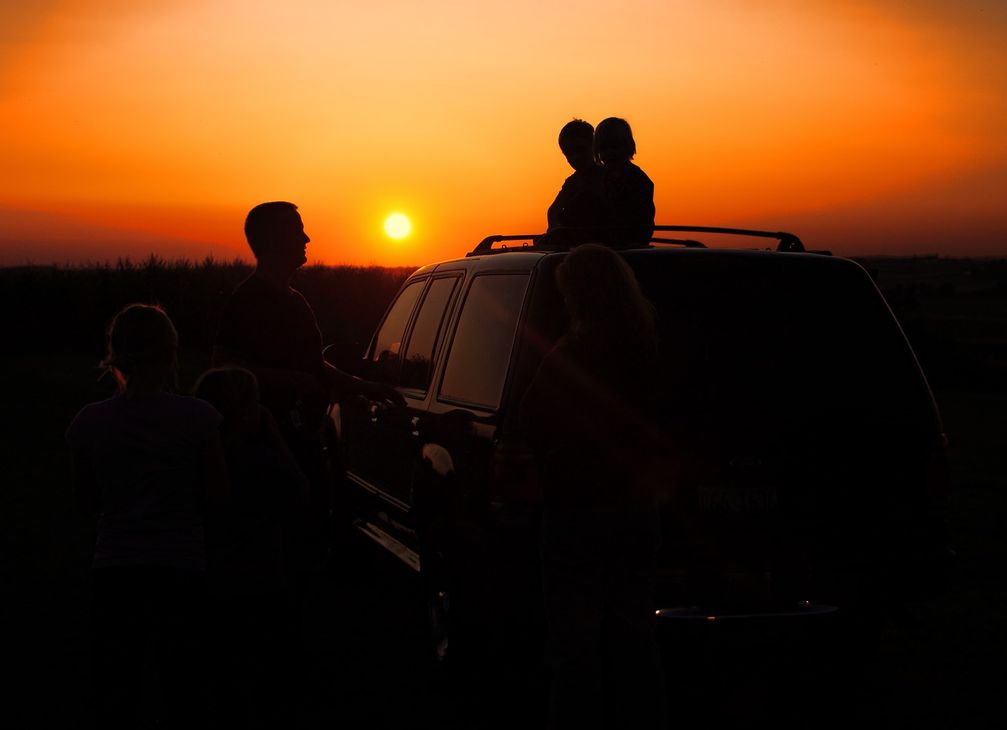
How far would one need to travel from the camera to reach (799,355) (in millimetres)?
4898

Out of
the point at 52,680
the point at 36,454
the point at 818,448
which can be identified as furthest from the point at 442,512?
the point at 36,454

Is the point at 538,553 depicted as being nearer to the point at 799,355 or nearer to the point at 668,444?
the point at 668,444

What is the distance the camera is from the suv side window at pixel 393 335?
22.5ft

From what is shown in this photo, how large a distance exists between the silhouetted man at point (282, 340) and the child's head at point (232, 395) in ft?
2.62

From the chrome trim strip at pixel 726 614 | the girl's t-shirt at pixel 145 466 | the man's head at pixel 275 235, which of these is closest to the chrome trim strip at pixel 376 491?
the man's head at pixel 275 235

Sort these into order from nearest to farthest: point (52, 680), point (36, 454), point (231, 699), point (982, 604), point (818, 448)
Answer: point (231, 699) → point (818, 448) → point (52, 680) → point (982, 604) → point (36, 454)

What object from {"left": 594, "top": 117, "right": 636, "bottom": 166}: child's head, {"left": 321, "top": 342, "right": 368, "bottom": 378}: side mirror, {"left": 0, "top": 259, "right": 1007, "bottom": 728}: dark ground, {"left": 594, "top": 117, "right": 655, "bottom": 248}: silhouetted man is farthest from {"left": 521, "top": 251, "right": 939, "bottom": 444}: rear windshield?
{"left": 594, "top": 117, "right": 636, "bottom": 166}: child's head

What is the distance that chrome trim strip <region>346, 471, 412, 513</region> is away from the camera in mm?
6174

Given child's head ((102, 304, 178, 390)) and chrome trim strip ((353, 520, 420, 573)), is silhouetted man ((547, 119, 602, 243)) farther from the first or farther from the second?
child's head ((102, 304, 178, 390))

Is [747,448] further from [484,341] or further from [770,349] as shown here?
[484,341]

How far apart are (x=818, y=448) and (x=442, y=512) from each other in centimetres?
160

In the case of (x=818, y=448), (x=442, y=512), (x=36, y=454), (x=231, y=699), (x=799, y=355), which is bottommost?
(x=36, y=454)

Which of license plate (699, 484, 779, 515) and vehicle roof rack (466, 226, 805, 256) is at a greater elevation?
vehicle roof rack (466, 226, 805, 256)

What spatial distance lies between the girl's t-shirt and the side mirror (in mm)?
2654
